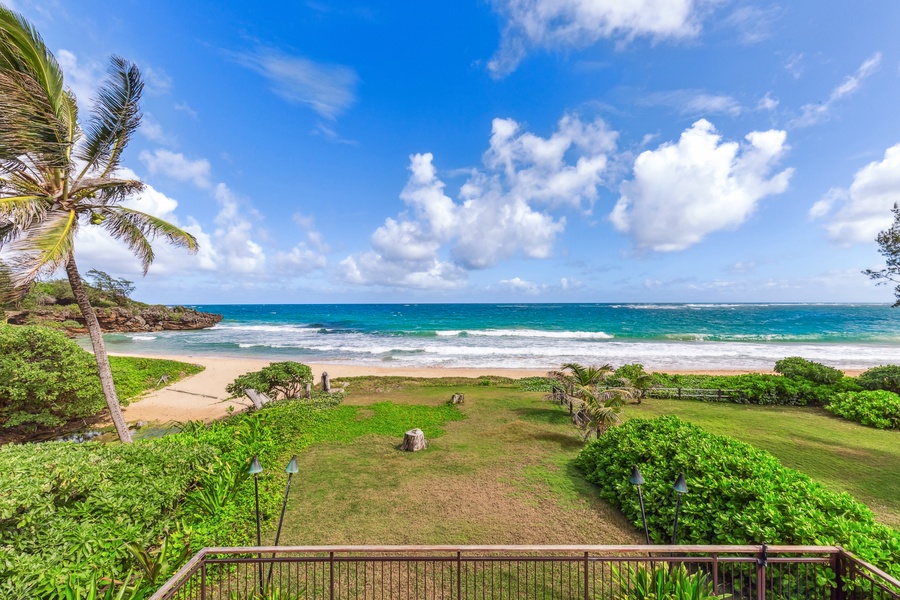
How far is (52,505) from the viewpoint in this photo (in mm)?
4395

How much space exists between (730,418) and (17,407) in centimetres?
2392

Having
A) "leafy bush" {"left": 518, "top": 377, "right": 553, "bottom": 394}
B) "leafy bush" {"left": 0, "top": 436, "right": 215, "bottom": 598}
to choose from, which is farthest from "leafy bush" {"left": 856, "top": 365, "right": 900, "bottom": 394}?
"leafy bush" {"left": 0, "top": 436, "right": 215, "bottom": 598}

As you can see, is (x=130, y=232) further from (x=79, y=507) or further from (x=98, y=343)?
(x=79, y=507)

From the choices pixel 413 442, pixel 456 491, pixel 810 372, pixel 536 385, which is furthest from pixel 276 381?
pixel 810 372

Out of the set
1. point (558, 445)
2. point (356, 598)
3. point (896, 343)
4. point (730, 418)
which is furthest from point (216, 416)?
point (896, 343)

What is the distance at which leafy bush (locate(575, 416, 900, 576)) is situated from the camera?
4.39 metres

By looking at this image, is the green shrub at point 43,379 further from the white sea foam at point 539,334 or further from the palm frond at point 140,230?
the white sea foam at point 539,334

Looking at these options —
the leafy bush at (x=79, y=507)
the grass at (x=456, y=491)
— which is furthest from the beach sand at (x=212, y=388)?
the leafy bush at (x=79, y=507)

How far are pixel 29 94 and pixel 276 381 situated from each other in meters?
12.0

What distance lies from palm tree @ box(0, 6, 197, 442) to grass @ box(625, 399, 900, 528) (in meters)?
16.0

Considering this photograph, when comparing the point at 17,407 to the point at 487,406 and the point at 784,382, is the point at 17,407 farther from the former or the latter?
the point at 784,382

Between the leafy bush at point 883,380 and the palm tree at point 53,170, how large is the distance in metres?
24.7

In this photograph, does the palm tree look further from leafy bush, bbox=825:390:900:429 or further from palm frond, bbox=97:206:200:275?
leafy bush, bbox=825:390:900:429

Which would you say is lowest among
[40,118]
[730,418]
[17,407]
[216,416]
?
[216,416]
